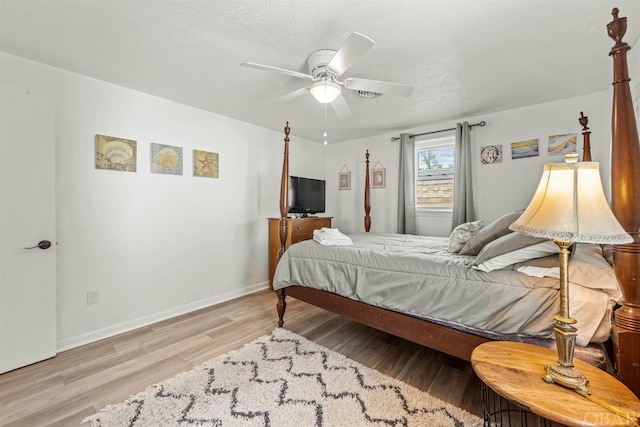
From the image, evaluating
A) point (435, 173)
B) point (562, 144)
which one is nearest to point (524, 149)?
point (562, 144)

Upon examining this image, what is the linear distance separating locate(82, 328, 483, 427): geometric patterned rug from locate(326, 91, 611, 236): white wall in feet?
8.46

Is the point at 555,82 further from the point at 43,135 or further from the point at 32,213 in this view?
the point at 32,213

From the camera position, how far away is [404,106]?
3078mm

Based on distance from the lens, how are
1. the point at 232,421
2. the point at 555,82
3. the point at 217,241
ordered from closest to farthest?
1. the point at 232,421
2. the point at 555,82
3. the point at 217,241

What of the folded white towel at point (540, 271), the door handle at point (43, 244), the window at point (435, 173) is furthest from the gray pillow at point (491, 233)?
the door handle at point (43, 244)

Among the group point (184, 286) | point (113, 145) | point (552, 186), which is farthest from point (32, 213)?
point (552, 186)

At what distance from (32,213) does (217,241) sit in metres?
1.66

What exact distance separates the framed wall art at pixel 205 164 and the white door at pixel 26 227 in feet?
4.04

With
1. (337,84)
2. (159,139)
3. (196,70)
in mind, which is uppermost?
(196,70)

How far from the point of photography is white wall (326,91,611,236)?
2.72 metres

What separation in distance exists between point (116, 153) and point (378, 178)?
11.4 ft

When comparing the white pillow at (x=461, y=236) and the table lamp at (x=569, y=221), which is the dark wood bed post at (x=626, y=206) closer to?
the table lamp at (x=569, y=221)

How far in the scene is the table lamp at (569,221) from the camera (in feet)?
2.92

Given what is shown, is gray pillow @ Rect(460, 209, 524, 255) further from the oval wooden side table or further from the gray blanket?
the oval wooden side table
